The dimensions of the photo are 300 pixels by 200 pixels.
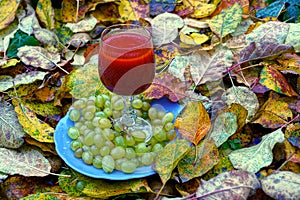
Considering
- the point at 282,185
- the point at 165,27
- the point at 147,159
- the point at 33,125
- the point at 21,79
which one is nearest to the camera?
Result: the point at 282,185

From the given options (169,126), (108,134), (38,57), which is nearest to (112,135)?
(108,134)

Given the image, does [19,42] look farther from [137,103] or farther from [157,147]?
[157,147]

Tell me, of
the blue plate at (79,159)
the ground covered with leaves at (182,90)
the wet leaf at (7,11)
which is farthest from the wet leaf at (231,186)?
the wet leaf at (7,11)

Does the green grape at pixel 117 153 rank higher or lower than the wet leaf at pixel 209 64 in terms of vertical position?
lower

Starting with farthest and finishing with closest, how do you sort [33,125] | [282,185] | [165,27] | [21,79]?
[165,27]
[21,79]
[33,125]
[282,185]

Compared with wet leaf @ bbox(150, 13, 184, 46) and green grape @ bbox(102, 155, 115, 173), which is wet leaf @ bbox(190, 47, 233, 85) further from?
green grape @ bbox(102, 155, 115, 173)

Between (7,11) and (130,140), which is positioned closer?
(130,140)

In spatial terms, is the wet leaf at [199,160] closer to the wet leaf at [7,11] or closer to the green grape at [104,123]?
the green grape at [104,123]

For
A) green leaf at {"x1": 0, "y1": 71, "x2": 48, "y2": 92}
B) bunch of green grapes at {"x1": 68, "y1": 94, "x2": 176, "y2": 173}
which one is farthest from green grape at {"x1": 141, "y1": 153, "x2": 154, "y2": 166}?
green leaf at {"x1": 0, "y1": 71, "x2": 48, "y2": 92}
